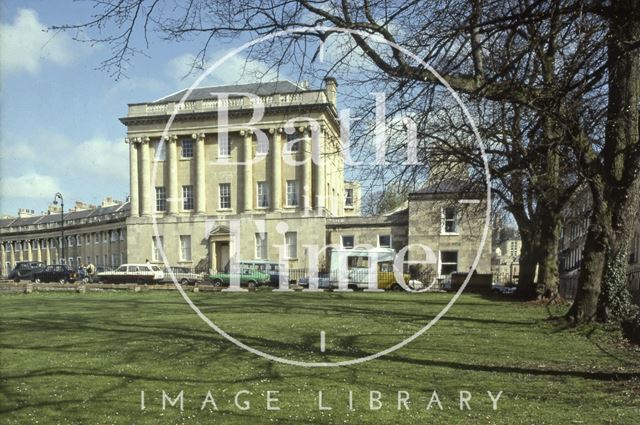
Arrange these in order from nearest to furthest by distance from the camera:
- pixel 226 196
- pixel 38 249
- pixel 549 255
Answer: pixel 549 255 → pixel 226 196 → pixel 38 249

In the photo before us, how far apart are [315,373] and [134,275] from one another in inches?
1496

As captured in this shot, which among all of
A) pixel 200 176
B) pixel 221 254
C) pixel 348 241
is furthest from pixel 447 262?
pixel 200 176

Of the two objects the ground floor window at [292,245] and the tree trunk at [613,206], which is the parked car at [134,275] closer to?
the ground floor window at [292,245]

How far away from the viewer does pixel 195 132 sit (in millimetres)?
51812

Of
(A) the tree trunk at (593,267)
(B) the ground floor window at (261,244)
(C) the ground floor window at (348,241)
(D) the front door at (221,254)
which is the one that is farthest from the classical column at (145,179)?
(A) the tree trunk at (593,267)

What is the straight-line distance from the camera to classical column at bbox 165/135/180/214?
52688mm

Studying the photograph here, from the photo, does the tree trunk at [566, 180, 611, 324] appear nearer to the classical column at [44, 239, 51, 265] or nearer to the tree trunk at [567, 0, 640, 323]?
the tree trunk at [567, 0, 640, 323]

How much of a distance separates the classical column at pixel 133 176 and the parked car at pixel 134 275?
1267cm

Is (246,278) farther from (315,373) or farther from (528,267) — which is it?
(315,373)

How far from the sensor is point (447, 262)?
45531 mm

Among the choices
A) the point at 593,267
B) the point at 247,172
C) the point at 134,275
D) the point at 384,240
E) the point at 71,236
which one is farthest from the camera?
the point at 71,236

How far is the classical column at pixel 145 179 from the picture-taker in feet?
176

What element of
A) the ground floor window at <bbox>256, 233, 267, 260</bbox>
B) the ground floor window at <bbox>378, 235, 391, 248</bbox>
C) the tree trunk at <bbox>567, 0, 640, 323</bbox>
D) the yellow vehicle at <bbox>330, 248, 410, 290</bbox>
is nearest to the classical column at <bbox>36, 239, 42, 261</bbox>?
the ground floor window at <bbox>256, 233, 267, 260</bbox>

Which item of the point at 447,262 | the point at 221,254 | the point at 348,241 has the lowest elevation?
the point at 447,262
